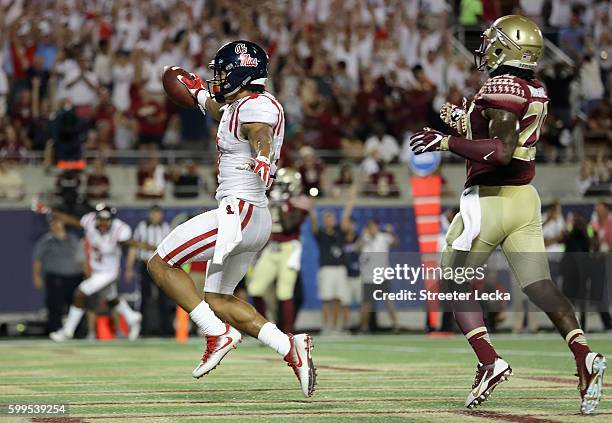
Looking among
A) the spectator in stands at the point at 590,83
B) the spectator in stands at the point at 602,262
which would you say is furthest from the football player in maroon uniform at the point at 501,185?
the spectator in stands at the point at 590,83

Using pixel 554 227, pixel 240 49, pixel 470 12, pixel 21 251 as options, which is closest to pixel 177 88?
pixel 240 49

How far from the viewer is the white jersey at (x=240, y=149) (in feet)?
24.8

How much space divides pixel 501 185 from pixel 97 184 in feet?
40.1

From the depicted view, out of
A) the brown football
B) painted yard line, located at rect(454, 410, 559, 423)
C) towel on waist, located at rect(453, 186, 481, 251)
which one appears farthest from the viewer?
the brown football

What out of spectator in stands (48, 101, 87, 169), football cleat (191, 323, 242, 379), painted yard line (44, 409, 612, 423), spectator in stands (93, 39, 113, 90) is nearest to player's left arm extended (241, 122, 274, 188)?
football cleat (191, 323, 242, 379)

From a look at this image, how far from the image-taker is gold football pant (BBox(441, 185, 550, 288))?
680cm

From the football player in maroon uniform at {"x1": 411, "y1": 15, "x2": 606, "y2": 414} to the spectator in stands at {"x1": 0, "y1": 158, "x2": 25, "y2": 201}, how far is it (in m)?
12.2

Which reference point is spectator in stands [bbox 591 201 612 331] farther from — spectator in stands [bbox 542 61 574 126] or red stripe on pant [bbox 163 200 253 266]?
red stripe on pant [bbox 163 200 253 266]

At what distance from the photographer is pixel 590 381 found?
21.0 feet

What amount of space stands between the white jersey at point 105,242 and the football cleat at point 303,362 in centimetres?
1047

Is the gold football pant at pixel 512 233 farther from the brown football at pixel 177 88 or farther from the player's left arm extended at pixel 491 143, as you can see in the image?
the brown football at pixel 177 88

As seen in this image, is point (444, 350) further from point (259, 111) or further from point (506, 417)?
point (506, 417)

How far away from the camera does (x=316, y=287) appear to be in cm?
1942

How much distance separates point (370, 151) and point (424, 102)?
4.30ft
